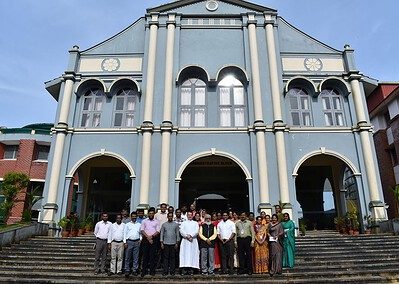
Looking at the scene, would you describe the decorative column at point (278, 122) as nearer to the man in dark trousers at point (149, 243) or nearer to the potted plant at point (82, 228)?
the man in dark trousers at point (149, 243)

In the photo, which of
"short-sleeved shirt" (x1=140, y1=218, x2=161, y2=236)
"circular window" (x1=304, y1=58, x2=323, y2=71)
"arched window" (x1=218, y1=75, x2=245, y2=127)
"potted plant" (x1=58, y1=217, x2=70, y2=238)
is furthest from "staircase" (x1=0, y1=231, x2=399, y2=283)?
"circular window" (x1=304, y1=58, x2=323, y2=71)

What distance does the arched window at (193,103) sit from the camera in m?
14.7

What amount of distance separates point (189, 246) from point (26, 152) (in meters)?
15.3

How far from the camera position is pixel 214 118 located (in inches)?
574

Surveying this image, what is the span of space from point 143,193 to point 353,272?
7.84 meters

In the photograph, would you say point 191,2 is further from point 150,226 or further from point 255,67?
point 150,226

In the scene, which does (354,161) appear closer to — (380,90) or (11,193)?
(380,90)

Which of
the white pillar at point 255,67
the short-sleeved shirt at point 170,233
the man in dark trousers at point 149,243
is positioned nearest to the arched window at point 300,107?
the white pillar at point 255,67

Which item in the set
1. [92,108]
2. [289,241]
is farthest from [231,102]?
[289,241]

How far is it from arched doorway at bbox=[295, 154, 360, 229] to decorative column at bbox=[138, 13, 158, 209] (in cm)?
766

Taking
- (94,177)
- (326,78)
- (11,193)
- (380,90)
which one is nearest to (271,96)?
(326,78)

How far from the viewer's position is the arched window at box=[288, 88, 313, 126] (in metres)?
14.8

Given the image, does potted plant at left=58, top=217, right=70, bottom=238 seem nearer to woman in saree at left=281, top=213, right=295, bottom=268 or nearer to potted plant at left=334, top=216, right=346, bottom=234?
woman in saree at left=281, top=213, right=295, bottom=268

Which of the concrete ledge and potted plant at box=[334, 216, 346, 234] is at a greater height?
potted plant at box=[334, 216, 346, 234]
